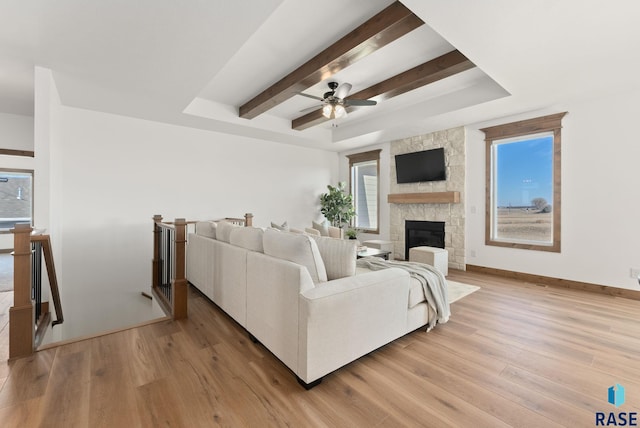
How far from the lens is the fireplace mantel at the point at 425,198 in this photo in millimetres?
5227

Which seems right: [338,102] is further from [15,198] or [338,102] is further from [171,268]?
[15,198]

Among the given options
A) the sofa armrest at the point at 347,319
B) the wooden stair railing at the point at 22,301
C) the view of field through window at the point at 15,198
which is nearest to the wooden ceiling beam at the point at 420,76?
the sofa armrest at the point at 347,319

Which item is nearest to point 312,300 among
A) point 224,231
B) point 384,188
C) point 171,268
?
point 224,231

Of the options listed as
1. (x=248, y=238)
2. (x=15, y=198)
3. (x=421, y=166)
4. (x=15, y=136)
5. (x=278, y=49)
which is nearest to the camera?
(x=248, y=238)

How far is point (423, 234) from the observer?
591cm

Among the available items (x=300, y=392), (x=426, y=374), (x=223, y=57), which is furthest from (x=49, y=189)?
(x=426, y=374)

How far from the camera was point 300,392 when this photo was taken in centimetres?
174

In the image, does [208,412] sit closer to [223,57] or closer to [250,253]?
[250,253]

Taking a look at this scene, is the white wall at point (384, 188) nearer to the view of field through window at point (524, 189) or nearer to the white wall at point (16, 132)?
the view of field through window at point (524, 189)

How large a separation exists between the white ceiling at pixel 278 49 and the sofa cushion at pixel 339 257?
183cm

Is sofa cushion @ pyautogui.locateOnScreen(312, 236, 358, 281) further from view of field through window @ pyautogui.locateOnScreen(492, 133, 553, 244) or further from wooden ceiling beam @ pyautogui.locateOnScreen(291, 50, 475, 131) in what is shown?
view of field through window @ pyautogui.locateOnScreen(492, 133, 553, 244)

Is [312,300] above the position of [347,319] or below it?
above

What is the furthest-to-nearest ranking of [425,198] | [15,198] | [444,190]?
[15,198]
[425,198]
[444,190]

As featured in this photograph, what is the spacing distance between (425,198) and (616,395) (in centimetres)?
418
